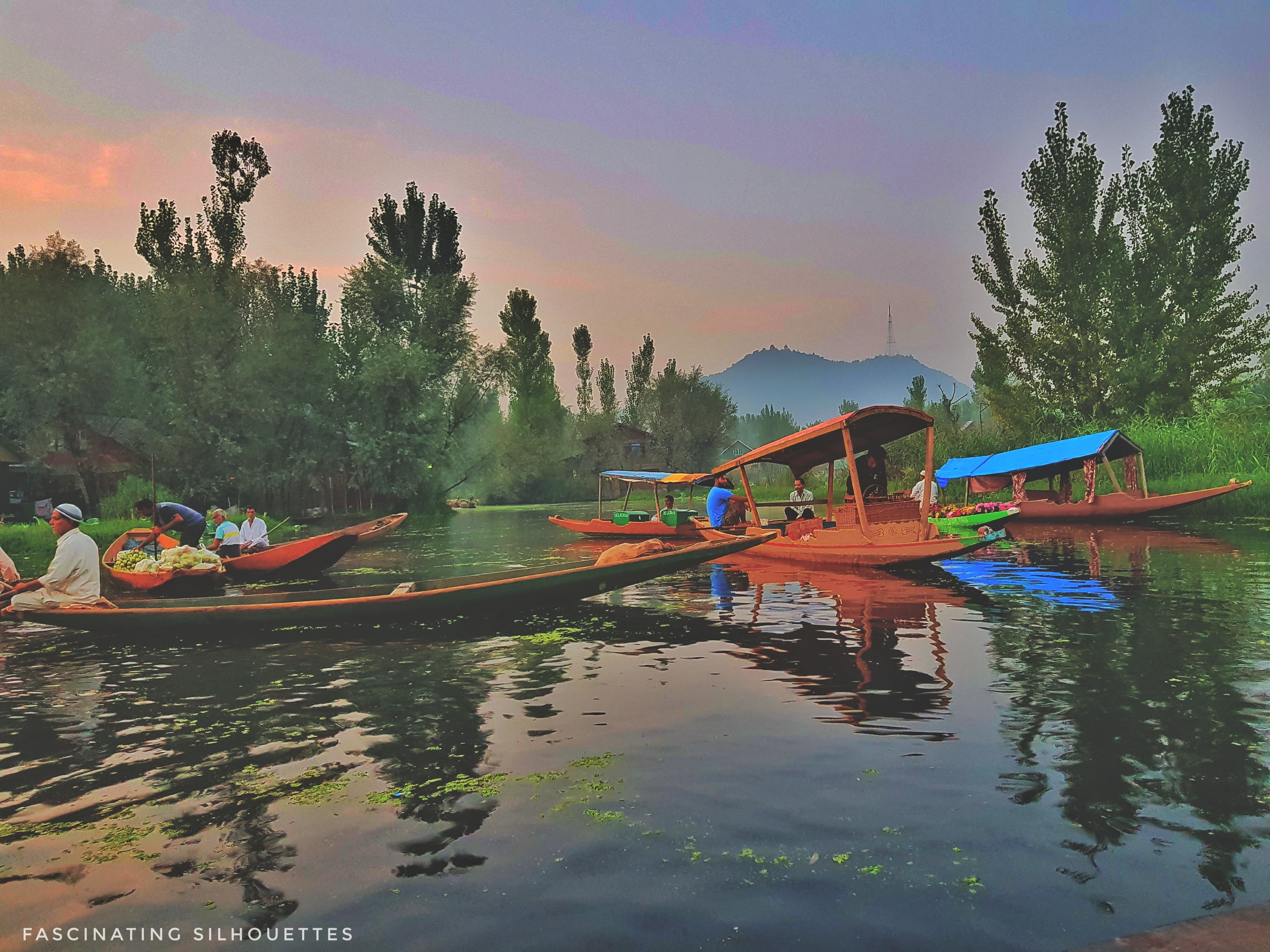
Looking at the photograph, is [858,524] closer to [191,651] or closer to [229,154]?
[191,651]

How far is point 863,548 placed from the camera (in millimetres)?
15750

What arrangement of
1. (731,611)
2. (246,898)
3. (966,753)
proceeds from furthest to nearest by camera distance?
(731,611), (966,753), (246,898)

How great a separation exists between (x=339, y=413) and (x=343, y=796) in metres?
42.3

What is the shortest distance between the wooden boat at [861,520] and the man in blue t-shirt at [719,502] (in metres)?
1.41

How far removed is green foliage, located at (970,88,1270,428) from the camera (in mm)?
35062

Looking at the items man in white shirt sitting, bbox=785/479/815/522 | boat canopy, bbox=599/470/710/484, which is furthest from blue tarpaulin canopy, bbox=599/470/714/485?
man in white shirt sitting, bbox=785/479/815/522

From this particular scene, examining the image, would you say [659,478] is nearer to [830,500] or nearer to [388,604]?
[830,500]

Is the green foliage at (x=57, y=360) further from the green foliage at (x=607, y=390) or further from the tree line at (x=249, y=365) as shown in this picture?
the green foliage at (x=607, y=390)

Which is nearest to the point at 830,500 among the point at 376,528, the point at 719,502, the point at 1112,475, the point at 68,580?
the point at 719,502

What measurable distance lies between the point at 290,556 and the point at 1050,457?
23.0 meters

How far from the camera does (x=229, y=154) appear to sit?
4238cm

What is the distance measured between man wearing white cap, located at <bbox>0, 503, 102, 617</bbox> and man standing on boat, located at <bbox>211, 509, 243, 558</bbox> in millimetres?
6952

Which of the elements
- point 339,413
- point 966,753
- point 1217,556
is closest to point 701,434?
point 339,413

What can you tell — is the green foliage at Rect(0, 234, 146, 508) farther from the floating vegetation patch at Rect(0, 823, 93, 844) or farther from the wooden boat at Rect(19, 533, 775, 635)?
the floating vegetation patch at Rect(0, 823, 93, 844)
